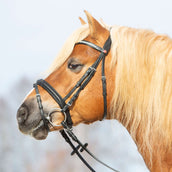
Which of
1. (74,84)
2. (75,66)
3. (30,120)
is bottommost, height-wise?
(30,120)

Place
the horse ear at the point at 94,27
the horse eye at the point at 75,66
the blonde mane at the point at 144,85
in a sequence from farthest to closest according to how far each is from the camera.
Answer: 1. the horse eye at the point at 75,66
2. the horse ear at the point at 94,27
3. the blonde mane at the point at 144,85

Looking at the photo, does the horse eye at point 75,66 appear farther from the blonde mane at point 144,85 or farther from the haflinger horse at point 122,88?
the blonde mane at point 144,85

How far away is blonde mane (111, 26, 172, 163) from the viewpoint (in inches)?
118

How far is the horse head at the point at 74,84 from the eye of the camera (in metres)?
3.38

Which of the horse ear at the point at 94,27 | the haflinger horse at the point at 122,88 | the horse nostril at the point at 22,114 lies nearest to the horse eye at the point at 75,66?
the haflinger horse at the point at 122,88

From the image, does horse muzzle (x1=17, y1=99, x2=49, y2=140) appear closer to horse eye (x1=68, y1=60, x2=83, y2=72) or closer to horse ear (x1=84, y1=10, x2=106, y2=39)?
horse eye (x1=68, y1=60, x2=83, y2=72)

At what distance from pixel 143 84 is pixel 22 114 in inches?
53.8

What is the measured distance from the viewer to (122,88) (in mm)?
3221

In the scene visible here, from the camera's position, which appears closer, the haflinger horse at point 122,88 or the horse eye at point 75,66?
the haflinger horse at point 122,88

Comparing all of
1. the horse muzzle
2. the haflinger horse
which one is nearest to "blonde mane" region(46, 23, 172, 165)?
the haflinger horse

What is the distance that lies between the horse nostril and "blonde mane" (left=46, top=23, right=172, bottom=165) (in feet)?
2.21

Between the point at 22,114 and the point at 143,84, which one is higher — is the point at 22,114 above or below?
above

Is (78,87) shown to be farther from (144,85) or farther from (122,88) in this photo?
(144,85)

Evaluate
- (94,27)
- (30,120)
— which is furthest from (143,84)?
(30,120)
